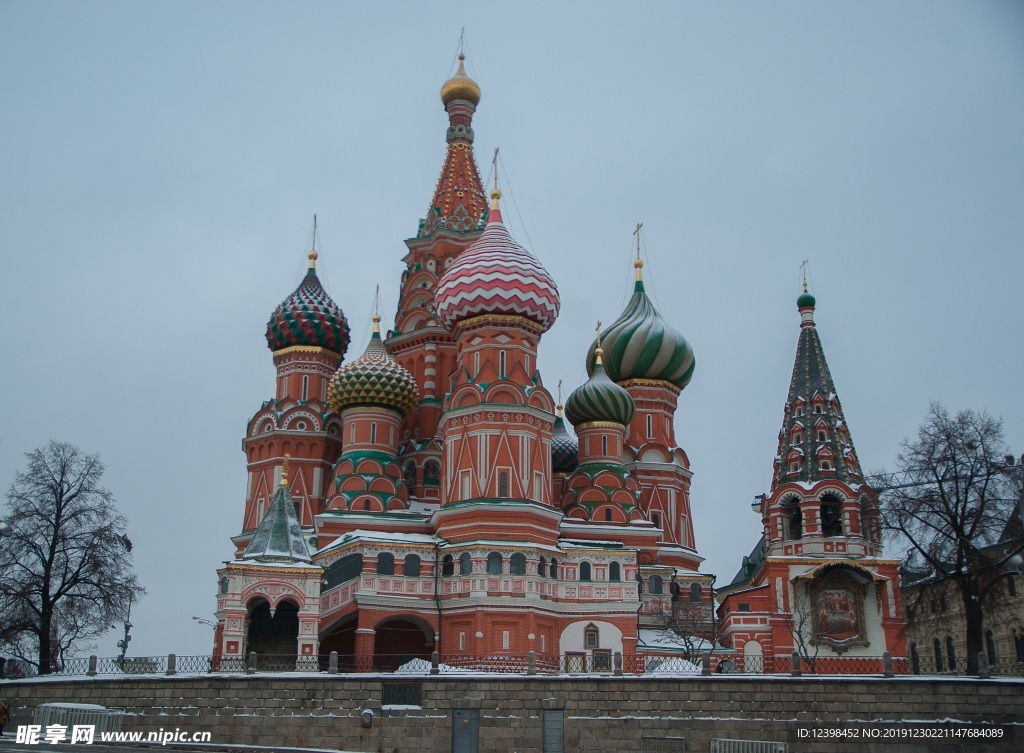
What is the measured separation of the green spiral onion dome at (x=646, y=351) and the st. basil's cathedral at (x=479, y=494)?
91mm

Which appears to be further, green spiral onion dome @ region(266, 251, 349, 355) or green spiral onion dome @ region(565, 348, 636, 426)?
green spiral onion dome @ region(266, 251, 349, 355)

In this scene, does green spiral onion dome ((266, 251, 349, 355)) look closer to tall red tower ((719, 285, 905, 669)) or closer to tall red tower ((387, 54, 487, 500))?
tall red tower ((387, 54, 487, 500))

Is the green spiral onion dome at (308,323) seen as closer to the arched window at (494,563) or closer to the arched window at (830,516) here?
the arched window at (494,563)

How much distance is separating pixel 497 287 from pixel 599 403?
653 cm

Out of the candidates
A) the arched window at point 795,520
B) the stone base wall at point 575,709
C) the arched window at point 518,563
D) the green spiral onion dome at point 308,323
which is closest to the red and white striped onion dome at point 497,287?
the green spiral onion dome at point 308,323

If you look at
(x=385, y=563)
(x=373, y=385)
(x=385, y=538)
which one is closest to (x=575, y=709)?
(x=385, y=563)

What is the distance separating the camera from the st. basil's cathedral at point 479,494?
35.3m

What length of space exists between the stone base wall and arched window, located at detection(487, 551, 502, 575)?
9.87m

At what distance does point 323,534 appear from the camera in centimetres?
3925

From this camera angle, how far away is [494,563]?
118ft

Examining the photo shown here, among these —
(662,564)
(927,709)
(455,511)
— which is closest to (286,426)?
(455,511)

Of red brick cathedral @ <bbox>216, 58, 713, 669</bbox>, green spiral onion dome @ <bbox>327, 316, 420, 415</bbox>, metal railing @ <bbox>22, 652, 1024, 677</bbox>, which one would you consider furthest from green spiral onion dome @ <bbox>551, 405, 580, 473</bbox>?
metal railing @ <bbox>22, 652, 1024, 677</bbox>

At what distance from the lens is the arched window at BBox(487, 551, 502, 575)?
118ft

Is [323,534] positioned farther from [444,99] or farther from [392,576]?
[444,99]
